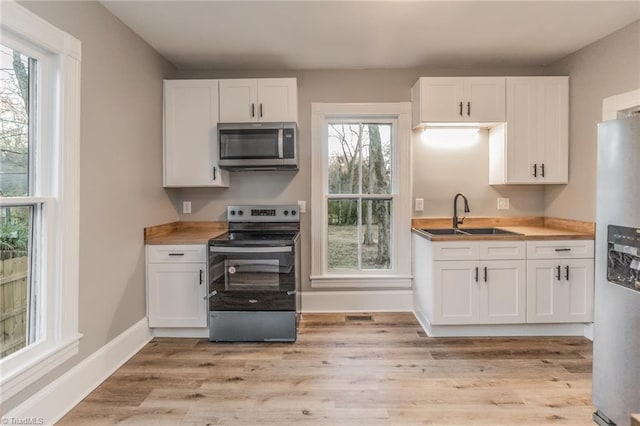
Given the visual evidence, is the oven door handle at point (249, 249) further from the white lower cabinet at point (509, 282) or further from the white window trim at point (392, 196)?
the white lower cabinet at point (509, 282)

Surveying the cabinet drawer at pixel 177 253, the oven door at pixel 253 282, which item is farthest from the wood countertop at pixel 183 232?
the oven door at pixel 253 282

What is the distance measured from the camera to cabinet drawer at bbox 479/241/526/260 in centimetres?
277

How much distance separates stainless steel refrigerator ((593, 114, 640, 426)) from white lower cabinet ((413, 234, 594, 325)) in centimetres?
101

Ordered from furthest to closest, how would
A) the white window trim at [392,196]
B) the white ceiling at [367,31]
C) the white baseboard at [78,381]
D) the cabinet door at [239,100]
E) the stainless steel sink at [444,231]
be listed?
the white window trim at [392,196], the stainless steel sink at [444,231], the cabinet door at [239,100], the white ceiling at [367,31], the white baseboard at [78,381]

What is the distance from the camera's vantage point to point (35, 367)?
169cm

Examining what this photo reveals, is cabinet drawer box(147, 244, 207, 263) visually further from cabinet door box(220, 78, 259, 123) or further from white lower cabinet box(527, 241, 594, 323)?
white lower cabinet box(527, 241, 594, 323)


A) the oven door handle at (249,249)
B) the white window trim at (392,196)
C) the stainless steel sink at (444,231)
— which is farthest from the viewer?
the white window trim at (392,196)

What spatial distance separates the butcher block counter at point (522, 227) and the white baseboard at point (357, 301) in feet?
2.30

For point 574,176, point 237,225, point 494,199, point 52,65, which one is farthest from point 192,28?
point 574,176

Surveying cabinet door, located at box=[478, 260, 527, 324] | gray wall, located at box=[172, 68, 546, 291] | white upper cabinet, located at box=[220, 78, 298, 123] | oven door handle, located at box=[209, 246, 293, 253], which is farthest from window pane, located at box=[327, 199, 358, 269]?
cabinet door, located at box=[478, 260, 527, 324]

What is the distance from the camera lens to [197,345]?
2.74 meters

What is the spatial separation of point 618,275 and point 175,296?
2882 millimetres

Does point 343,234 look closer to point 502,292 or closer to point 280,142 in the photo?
point 280,142

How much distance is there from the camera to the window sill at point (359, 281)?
3412 millimetres
